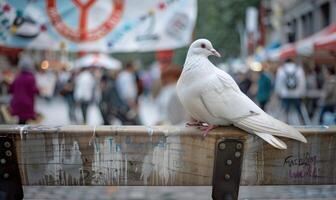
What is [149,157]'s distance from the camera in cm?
304

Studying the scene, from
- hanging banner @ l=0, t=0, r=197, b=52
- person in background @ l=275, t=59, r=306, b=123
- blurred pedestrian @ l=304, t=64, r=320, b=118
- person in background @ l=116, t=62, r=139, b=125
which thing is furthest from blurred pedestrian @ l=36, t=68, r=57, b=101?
hanging banner @ l=0, t=0, r=197, b=52

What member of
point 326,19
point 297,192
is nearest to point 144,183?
point 297,192

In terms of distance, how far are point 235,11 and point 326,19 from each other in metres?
13.1

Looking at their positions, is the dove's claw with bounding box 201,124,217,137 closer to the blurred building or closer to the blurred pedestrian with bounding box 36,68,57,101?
the blurred building

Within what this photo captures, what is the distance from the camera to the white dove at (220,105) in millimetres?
3012

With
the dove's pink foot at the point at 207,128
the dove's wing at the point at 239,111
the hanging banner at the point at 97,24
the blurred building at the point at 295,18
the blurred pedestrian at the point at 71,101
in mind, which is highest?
the blurred building at the point at 295,18

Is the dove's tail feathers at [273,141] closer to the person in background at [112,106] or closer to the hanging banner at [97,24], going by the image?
the hanging banner at [97,24]

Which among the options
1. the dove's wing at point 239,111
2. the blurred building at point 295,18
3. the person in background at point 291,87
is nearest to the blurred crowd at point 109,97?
the person in background at point 291,87

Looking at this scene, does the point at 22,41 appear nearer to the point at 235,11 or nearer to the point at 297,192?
the point at 297,192

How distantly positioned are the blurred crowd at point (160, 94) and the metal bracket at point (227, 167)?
13.7 ft

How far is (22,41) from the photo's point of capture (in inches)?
287

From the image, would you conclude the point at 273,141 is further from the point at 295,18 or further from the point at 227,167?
the point at 295,18

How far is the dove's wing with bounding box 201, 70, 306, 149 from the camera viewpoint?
9.84 ft

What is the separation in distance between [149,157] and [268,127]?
Answer: 25.2 inches
